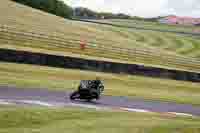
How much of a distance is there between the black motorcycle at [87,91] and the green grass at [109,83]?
3.05 metres

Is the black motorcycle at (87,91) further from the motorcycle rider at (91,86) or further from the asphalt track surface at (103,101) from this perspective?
the asphalt track surface at (103,101)

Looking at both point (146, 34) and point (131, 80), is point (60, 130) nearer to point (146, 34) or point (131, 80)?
point (131, 80)

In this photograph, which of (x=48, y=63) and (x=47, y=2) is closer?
(x=48, y=63)

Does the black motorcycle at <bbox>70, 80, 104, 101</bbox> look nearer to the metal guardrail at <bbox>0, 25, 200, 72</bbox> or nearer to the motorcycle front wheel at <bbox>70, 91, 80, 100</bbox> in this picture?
the motorcycle front wheel at <bbox>70, 91, 80, 100</bbox>

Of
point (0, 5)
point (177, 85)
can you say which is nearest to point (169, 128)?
point (177, 85)

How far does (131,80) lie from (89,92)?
11.8 metres

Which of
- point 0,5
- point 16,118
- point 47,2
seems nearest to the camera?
point 16,118

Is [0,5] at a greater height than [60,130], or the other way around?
[0,5]

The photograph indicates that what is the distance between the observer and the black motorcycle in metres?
22.1

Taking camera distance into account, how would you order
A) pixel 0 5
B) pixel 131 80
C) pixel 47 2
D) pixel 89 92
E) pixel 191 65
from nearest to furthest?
pixel 89 92
pixel 131 80
pixel 191 65
pixel 0 5
pixel 47 2

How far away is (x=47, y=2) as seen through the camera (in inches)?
3438

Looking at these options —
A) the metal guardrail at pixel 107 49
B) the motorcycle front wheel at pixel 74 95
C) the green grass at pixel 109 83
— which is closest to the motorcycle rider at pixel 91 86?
the motorcycle front wheel at pixel 74 95

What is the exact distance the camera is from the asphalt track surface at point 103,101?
802 inches

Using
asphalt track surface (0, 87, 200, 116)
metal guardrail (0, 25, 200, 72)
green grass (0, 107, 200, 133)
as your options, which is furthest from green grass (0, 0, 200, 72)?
green grass (0, 107, 200, 133)
